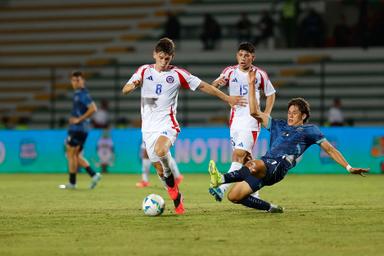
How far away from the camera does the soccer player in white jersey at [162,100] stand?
40.9ft

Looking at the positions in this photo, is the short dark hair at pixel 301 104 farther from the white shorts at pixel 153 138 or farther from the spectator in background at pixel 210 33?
the spectator in background at pixel 210 33

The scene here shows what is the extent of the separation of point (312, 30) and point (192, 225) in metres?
19.7

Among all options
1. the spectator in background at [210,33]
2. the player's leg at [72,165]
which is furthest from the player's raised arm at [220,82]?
the spectator in background at [210,33]

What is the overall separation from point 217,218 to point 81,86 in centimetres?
799

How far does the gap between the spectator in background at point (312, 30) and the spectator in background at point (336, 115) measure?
3.57 m

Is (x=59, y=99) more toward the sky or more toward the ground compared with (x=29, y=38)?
more toward the ground

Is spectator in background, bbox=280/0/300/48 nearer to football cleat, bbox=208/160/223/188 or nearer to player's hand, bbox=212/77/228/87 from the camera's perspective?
player's hand, bbox=212/77/228/87

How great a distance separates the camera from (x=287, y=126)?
1205 cm

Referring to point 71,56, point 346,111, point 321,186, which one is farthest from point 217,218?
point 71,56

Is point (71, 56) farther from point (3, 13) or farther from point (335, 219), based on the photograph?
point (335, 219)

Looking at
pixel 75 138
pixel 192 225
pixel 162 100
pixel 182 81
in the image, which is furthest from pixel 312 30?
pixel 192 225

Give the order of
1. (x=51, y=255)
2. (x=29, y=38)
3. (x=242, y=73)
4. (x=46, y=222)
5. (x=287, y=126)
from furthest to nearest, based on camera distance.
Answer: (x=29, y=38), (x=242, y=73), (x=287, y=126), (x=46, y=222), (x=51, y=255)

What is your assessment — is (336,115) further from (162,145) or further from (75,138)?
(162,145)

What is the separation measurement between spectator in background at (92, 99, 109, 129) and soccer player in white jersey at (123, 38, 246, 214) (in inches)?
598
